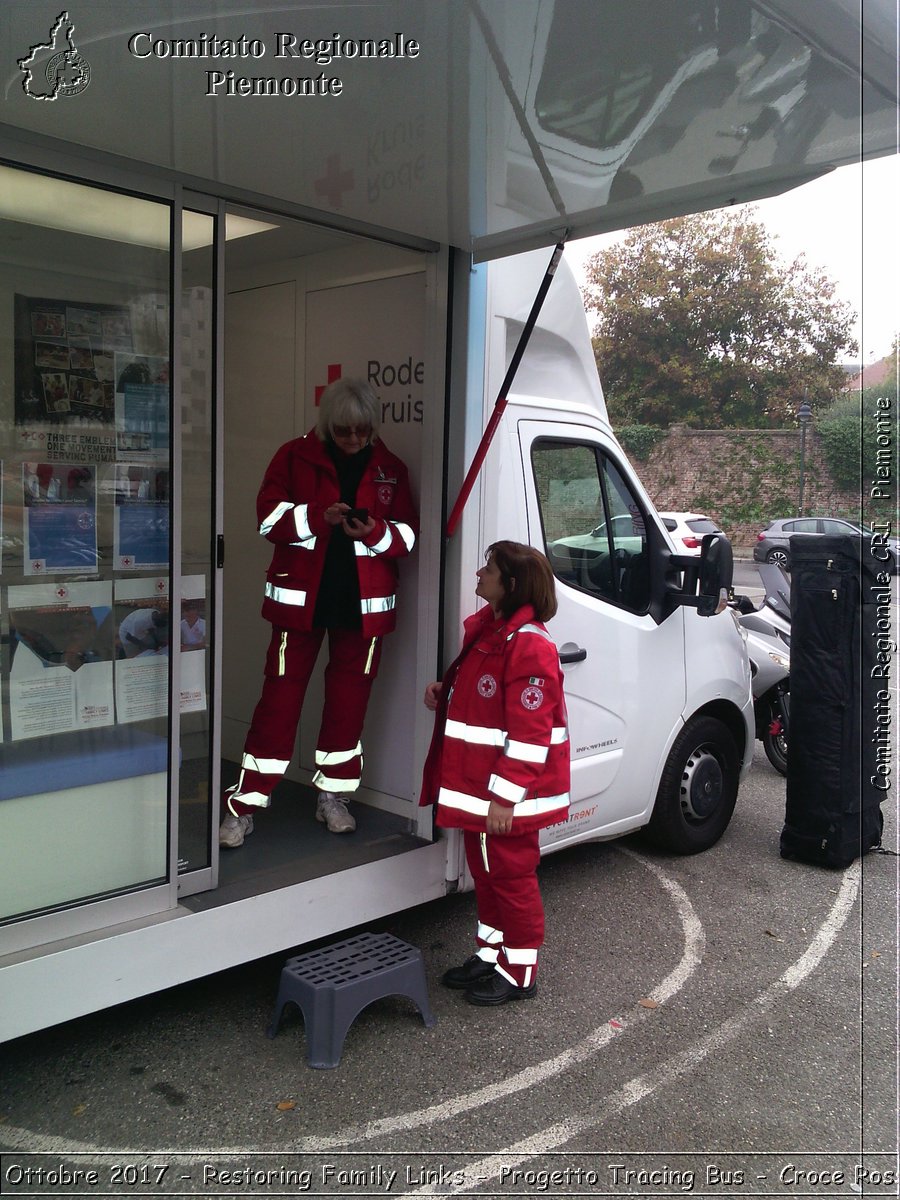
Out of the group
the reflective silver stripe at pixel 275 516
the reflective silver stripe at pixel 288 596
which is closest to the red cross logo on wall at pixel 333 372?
the reflective silver stripe at pixel 275 516

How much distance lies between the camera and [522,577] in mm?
3516

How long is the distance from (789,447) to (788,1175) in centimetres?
2836

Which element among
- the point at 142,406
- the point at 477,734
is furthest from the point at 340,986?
the point at 142,406

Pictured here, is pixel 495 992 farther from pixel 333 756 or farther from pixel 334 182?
pixel 334 182

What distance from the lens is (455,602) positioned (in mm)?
4039

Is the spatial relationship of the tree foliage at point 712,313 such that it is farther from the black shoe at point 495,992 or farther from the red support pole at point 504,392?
the black shoe at point 495,992

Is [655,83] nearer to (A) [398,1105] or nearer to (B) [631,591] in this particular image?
(B) [631,591]

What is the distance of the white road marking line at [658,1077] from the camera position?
2789 millimetres

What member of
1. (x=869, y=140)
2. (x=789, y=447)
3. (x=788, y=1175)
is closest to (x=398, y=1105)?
(x=788, y=1175)

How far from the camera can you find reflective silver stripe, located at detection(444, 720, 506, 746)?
139 inches

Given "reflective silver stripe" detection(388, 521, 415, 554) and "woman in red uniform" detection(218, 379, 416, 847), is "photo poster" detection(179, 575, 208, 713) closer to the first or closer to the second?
"woman in red uniform" detection(218, 379, 416, 847)

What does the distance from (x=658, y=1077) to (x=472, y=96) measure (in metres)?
2.96

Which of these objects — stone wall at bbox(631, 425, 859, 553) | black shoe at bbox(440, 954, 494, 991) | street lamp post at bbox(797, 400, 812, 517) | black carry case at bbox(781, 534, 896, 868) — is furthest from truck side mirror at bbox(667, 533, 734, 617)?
street lamp post at bbox(797, 400, 812, 517)

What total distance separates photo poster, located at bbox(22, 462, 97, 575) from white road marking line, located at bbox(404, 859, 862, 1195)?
206cm
